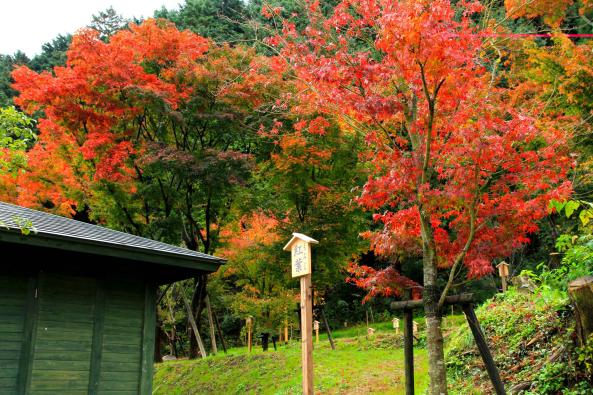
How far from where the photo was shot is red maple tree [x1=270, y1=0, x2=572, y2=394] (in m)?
6.78

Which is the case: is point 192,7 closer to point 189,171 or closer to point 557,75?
point 189,171

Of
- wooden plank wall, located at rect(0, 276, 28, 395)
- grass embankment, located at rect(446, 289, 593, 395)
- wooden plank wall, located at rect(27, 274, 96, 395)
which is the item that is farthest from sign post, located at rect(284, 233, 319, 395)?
wooden plank wall, located at rect(0, 276, 28, 395)

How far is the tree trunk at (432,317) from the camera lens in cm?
668

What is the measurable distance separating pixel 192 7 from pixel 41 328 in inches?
1146

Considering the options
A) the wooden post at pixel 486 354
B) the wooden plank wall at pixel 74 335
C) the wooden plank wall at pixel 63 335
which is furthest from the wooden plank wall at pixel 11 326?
the wooden post at pixel 486 354

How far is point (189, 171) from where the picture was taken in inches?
616

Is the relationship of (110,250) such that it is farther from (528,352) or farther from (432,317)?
(528,352)

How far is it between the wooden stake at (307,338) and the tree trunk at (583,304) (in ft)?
10.5

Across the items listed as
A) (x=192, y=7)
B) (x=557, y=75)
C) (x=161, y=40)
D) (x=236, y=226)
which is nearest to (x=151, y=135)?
(x=161, y=40)

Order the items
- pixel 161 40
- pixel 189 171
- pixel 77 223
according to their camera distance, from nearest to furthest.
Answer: pixel 77 223 → pixel 189 171 → pixel 161 40

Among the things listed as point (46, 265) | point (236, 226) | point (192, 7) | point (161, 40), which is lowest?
point (46, 265)

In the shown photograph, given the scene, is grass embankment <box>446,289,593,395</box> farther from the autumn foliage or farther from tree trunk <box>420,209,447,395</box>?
the autumn foliage

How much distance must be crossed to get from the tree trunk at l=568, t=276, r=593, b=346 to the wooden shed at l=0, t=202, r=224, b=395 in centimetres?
531

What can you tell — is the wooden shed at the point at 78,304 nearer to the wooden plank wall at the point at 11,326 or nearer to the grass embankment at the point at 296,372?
the wooden plank wall at the point at 11,326
